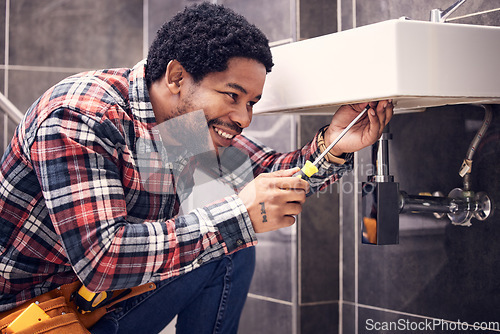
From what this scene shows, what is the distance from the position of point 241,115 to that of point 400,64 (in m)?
0.34

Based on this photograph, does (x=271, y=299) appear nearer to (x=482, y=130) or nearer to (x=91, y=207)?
(x=482, y=130)

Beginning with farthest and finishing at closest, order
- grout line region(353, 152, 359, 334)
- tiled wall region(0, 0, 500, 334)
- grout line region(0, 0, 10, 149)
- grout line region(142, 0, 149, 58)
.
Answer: grout line region(142, 0, 149, 58) < grout line region(0, 0, 10, 149) < grout line region(353, 152, 359, 334) < tiled wall region(0, 0, 500, 334)

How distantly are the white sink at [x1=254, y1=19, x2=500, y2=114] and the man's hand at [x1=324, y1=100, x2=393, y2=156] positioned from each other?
97 mm

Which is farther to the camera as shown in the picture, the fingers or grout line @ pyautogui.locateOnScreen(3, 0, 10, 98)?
grout line @ pyautogui.locateOnScreen(3, 0, 10, 98)

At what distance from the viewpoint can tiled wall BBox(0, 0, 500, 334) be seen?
1328mm

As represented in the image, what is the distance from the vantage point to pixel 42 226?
103 cm

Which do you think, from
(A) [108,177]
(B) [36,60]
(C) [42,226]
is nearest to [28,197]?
(C) [42,226]

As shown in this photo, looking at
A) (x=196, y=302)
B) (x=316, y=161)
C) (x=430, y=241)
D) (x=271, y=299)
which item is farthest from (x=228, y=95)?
(x=271, y=299)

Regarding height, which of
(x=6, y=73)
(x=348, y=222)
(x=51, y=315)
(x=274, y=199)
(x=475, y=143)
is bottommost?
(x=51, y=315)

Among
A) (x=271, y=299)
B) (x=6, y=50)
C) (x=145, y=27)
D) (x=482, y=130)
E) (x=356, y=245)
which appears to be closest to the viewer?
(x=482, y=130)

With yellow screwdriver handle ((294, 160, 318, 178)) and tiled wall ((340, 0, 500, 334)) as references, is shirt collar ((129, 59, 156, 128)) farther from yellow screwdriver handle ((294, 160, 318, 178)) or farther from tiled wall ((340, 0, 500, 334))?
tiled wall ((340, 0, 500, 334))

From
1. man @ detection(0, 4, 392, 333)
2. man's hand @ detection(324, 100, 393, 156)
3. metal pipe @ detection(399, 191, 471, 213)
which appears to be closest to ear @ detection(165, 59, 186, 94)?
man @ detection(0, 4, 392, 333)

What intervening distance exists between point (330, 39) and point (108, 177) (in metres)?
0.48

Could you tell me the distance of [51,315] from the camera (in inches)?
40.8
